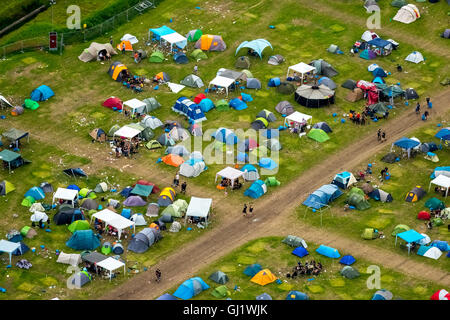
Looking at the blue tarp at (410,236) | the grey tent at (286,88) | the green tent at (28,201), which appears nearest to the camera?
the blue tarp at (410,236)

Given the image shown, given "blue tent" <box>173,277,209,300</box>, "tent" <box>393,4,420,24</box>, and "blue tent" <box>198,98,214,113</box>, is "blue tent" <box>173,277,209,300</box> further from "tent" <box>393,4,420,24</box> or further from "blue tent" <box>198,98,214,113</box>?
"tent" <box>393,4,420,24</box>

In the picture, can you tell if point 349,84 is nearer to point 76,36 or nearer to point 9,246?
point 76,36

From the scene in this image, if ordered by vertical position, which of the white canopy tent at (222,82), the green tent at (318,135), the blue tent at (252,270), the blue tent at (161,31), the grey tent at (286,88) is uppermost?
the blue tent at (161,31)

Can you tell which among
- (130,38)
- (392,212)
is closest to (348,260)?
(392,212)

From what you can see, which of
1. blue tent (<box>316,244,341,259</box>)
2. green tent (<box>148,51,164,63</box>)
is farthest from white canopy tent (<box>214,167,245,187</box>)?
green tent (<box>148,51,164,63</box>)

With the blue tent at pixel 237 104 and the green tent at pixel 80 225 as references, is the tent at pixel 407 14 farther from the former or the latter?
the green tent at pixel 80 225

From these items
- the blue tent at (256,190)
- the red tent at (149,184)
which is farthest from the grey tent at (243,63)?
the red tent at (149,184)

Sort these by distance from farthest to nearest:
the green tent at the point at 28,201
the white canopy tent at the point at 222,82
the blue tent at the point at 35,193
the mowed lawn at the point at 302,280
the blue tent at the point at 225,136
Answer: the white canopy tent at the point at 222,82, the blue tent at the point at 225,136, the blue tent at the point at 35,193, the green tent at the point at 28,201, the mowed lawn at the point at 302,280
